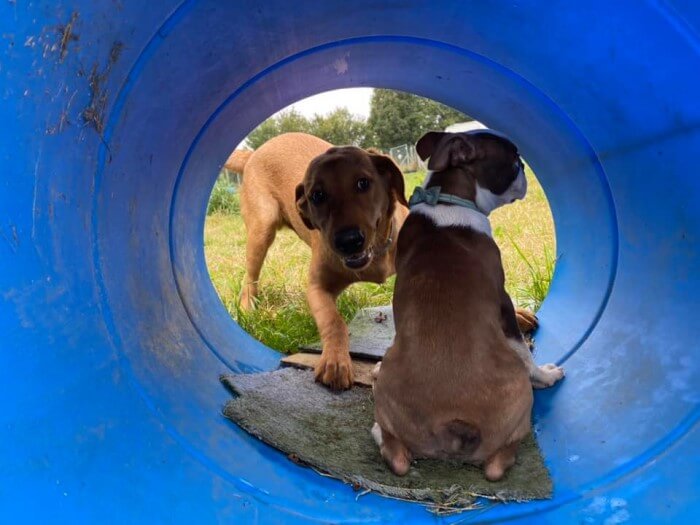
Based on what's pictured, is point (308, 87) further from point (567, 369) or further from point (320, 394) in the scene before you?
point (567, 369)

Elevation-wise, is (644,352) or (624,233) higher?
(624,233)

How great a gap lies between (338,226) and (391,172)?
0.70 meters

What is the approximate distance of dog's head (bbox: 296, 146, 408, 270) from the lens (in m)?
3.18

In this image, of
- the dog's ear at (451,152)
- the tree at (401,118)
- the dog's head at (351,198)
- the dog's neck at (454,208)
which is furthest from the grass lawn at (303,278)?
the tree at (401,118)

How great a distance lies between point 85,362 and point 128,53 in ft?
3.36

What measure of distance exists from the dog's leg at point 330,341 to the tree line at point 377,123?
11671 millimetres

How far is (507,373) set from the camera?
2.41 m

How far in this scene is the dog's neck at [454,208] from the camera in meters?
2.93

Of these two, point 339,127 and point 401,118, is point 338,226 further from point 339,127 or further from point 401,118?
point 339,127

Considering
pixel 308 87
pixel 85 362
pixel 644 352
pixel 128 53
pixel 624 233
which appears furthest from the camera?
pixel 308 87

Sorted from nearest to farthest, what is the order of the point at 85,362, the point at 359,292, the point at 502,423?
the point at 85,362, the point at 502,423, the point at 359,292

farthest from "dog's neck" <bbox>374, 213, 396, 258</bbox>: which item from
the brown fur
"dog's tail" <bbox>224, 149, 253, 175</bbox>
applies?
"dog's tail" <bbox>224, 149, 253, 175</bbox>

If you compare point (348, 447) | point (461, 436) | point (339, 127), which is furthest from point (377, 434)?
point (339, 127)

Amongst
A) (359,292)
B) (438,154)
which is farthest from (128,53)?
(359,292)
